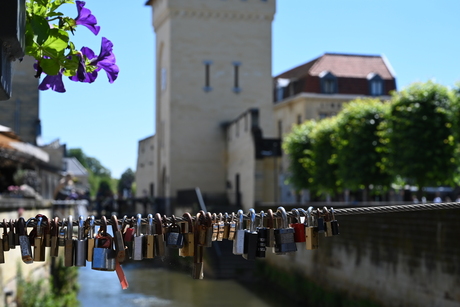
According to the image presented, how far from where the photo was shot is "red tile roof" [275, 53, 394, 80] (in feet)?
174

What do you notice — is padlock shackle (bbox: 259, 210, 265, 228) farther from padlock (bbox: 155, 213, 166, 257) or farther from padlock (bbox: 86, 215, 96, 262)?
padlock (bbox: 86, 215, 96, 262)

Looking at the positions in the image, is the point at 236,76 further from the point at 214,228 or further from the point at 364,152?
the point at 214,228

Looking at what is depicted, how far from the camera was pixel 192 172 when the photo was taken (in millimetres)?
44062

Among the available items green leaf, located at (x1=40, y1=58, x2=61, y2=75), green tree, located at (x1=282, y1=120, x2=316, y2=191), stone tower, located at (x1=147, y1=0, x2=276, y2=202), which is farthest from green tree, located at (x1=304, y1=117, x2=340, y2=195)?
green leaf, located at (x1=40, y1=58, x2=61, y2=75)

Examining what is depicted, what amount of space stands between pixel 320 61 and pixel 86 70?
52.3 metres

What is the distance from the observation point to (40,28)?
2426 millimetres

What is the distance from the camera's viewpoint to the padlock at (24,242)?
2.64 meters

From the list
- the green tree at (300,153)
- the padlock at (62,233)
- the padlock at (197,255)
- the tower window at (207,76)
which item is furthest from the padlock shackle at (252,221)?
the tower window at (207,76)

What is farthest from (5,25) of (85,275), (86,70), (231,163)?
(231,163)

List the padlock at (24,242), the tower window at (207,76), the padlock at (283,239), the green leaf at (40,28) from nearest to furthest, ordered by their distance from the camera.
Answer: the green leaf at (40,28) < the padlock at (24,242) < the padlock at (283,239) < the tower window at (207,76)

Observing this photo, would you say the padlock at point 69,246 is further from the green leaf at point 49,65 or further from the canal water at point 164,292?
the canal water at point 164,292

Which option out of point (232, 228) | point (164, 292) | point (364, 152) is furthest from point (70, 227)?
point (364, 152)

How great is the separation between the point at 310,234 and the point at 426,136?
22703 mm

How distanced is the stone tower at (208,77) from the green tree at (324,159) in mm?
10150
